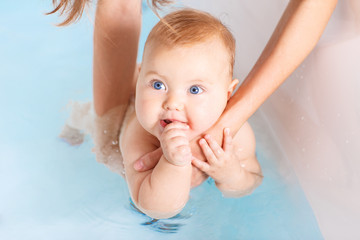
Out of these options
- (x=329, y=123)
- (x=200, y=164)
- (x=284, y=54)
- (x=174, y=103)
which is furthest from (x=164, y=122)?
(x=329, y=123)

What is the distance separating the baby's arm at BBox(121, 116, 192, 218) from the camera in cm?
83

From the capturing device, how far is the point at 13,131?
147 cm

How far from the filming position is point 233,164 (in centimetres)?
100

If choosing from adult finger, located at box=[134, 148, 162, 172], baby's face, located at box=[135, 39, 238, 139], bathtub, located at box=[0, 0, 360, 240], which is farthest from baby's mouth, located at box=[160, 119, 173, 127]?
bathtub, located at box=[0, 0, 360, 240]

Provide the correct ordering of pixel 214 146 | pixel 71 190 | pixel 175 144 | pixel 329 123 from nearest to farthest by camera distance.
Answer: pixel 175 144
pixel 214 146
pixel 329 123
pixel 71 190

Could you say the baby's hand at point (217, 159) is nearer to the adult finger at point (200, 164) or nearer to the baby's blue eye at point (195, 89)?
the adult finger at point (200, 164)

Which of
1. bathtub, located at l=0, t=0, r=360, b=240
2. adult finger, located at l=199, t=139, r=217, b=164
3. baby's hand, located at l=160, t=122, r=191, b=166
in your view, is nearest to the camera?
baby's hand, located at l=160, t=122, r=191, b=166

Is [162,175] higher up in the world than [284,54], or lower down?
lower down

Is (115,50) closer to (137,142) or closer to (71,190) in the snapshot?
(137,142)

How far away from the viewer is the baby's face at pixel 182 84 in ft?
2.73

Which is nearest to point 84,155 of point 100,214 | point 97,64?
point 100,214

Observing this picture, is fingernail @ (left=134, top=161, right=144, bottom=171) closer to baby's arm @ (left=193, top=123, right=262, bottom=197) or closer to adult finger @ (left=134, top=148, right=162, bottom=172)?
adult finger @ (left=134, top=148, right=162, bottom=172)

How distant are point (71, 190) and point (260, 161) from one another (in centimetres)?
54

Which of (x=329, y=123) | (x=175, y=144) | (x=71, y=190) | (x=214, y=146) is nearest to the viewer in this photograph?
(x=175, y=144)
